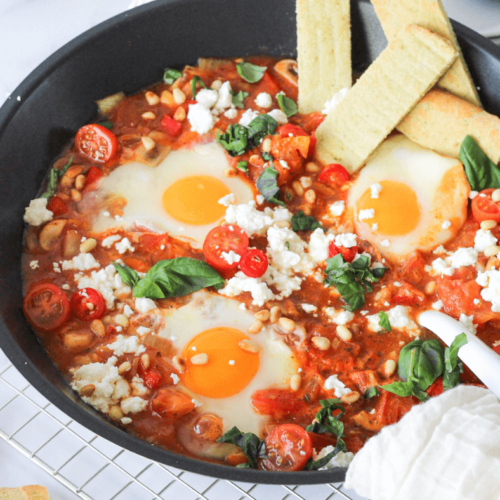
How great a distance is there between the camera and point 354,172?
363 cm

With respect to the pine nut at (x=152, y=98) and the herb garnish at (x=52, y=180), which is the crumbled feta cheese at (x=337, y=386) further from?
the pine nut at (x=152, y=98)

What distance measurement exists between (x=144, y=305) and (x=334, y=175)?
143cm

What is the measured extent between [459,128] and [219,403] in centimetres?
215

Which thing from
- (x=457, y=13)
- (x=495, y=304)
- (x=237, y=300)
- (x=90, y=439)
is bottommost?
(x=90, y=439)

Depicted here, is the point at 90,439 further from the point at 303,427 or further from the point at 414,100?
the point at 414,100

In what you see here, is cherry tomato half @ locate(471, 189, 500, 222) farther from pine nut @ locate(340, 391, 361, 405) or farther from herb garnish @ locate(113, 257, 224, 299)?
herb garnish @ locate(113, 257, 224, 299)

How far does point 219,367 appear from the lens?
2947 millimetres

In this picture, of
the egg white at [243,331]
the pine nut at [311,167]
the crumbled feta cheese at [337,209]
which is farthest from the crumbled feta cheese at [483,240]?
the egg white at [243,331]

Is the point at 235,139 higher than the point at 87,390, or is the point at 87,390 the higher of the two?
the point at 235,139

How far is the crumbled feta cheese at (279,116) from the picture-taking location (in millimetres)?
3664

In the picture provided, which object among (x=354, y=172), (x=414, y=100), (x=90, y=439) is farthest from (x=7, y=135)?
(x=414, y=100)

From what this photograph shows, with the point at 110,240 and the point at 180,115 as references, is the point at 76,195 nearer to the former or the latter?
the point at 110,240

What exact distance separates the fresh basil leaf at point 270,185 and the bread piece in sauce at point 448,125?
878 millimetres

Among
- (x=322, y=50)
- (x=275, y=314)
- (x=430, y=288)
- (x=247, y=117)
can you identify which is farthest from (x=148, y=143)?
(x=430, y=288)
